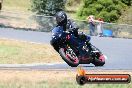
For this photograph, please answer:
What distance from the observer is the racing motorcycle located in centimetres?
795

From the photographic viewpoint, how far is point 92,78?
8430 mm

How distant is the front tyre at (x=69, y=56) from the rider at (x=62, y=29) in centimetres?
12

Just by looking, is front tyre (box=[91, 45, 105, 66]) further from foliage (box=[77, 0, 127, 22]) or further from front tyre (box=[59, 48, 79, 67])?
foliage (box=[77, 0, 127, 22])

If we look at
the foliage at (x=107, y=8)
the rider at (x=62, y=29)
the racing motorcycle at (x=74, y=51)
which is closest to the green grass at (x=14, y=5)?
the foliage at (x=107, y=8)

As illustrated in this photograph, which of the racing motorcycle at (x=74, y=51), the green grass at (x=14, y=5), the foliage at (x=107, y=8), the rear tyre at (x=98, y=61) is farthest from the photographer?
the green grass at (x=14, y=5)

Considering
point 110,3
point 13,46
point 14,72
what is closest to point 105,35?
point 110,3

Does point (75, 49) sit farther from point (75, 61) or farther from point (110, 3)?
point (110, 3)

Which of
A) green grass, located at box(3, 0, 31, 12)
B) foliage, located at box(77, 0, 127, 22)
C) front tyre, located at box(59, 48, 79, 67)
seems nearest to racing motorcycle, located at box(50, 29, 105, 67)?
front tyre, located at box(59, 48, 79, 67)

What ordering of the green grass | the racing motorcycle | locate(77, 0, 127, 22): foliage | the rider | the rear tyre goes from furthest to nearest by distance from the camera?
the green grass
locate(77, 0, 127, 22): foliage
the rear tyre
the racing motorcycle
the rider

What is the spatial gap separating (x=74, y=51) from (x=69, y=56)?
0.40 ft

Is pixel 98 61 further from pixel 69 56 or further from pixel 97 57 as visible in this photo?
pixel 69 56

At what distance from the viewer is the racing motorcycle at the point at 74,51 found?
795 cm

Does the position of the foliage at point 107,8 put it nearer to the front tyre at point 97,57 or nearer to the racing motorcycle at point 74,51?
the front tyre at point 97,57

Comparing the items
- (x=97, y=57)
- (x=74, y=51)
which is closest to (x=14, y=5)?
(x=97, y=57)
